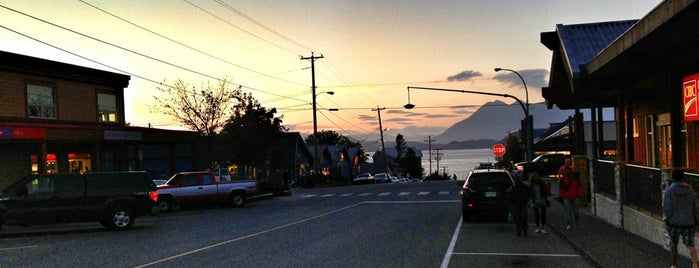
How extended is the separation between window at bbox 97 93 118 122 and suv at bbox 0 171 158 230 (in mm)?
14177

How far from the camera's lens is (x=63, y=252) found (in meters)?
13.5

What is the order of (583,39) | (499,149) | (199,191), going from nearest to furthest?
1. (583,39)
2. (199,191)
3. (499,149)

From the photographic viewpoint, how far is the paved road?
11.3 metres

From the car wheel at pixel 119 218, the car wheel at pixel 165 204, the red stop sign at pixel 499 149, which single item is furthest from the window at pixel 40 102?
the red stop sign at pixel 499 149

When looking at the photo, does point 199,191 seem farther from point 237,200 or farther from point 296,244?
point 296,244

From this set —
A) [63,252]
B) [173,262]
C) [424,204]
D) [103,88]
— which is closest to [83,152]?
[103,88]

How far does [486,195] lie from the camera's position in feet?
60.4

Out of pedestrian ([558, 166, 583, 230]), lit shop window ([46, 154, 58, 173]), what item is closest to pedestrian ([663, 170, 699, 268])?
pedestrian ([558, 166, 583, 230])

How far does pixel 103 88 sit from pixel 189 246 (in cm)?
2164

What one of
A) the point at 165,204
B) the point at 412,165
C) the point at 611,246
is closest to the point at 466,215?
the point at 611,246

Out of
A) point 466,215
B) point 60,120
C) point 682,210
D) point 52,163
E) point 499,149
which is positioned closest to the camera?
point 682,210

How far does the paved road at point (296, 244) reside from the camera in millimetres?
11297

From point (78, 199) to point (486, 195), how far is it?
40.5 ft

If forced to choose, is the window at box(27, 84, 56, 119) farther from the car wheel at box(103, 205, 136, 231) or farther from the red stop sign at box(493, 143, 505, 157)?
the red stop sign at box(493, 143, 505, 157)
